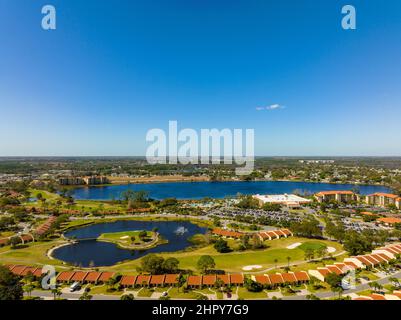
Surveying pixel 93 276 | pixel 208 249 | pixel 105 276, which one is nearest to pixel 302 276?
pixel 208 249

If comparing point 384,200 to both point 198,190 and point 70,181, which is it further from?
point 70,181

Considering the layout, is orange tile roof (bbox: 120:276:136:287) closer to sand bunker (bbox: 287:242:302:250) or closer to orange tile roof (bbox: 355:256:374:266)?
sand bunker (bbox: 287:242:302:250)

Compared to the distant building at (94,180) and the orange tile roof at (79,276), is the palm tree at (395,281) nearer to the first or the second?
the orange tile roof at (79,276)

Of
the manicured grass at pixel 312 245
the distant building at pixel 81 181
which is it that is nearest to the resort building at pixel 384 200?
the manicured grass at pixel 312 245

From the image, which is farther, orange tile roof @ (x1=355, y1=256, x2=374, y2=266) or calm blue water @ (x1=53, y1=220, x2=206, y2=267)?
calm blue water @ (x1=53, y1=220, x2=206, y2=267)

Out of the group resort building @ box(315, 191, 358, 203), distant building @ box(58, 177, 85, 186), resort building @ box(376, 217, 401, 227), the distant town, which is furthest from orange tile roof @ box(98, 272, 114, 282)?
distant building @ box(58, 177, 85, 186)
